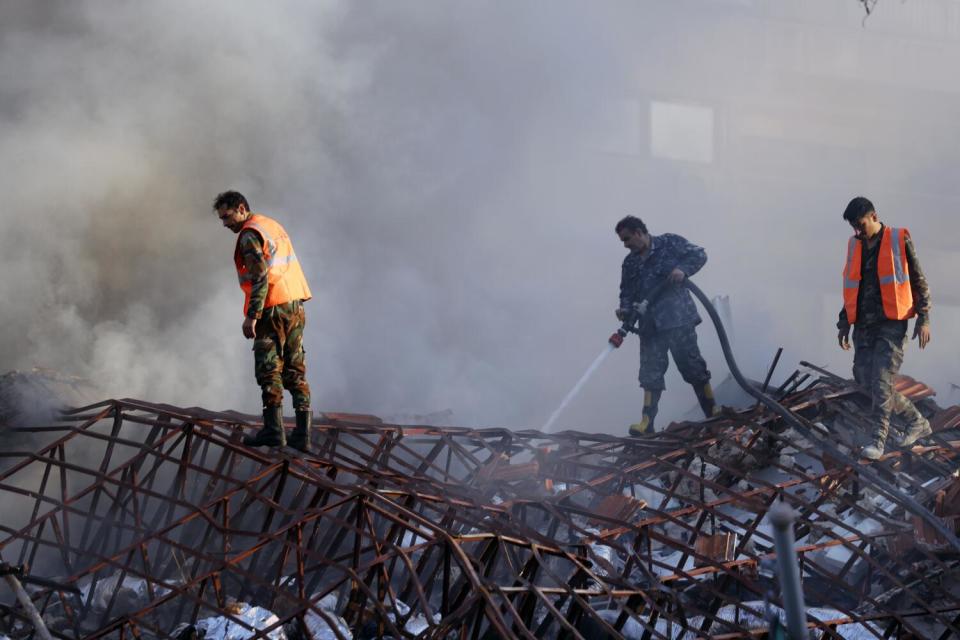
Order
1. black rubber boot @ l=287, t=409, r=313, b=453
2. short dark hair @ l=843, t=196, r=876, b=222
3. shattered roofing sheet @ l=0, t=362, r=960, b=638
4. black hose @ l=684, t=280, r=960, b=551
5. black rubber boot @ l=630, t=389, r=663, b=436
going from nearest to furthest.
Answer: shattered roofing sheet @ l=0, t=362, r=960, b=638
black rubber boot @ l=287, t=409, r=313, b=453
black hose @ l=684, t=280, r=960, b=551
short dark hair @ l=843, t=196, r=876, b=222
black rubber boot @ l=630, t=389, r=663, b=436

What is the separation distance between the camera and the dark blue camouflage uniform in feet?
31.7

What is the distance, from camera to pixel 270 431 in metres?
7.22

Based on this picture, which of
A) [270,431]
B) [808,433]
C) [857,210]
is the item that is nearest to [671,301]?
[808,433]

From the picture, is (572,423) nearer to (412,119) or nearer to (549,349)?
(549,349)

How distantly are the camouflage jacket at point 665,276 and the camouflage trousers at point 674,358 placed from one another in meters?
0.09

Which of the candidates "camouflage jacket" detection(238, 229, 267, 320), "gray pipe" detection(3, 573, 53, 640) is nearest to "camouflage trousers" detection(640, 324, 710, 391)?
"camouflage jacket" detection(238, 229, 267, 320)

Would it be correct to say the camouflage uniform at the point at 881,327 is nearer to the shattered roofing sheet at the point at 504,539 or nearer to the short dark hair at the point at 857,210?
the short dark hair at the point at 857,210

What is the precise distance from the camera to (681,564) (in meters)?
7.04

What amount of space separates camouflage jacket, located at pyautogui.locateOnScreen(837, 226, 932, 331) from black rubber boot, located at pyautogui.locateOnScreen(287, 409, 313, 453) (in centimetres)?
431

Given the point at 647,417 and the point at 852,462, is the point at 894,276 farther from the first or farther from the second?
the point at 647,417

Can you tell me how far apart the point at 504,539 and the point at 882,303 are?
13.3ft

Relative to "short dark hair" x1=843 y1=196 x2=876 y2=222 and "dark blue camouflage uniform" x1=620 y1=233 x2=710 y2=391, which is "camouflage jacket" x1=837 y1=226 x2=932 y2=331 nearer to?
"short dark hair" x1=843 y1=196 x2=876 y2=222

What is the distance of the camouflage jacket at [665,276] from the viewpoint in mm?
9648

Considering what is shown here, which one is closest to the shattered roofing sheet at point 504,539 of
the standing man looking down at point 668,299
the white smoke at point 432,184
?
the standing man looking down at point 668,299
